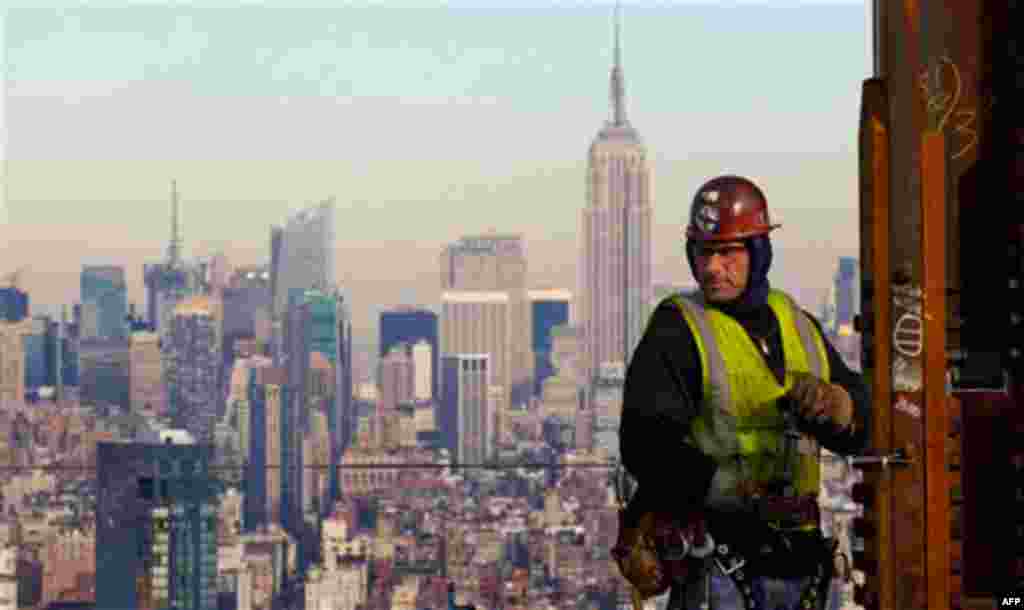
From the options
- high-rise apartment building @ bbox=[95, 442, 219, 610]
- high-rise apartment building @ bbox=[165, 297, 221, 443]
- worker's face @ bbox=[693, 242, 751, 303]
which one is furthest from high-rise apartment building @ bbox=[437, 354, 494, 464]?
worker's face @ bbox=[693, 242, 751, 303]

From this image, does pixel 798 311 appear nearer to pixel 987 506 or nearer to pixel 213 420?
pixel 987 506

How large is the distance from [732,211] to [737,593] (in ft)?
1.70

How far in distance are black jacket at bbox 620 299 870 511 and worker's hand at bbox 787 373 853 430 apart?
0.03m

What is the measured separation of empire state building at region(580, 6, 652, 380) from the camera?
21344mm

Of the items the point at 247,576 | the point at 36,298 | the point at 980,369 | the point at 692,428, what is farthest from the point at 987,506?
the point at 36,298

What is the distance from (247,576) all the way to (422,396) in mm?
7069

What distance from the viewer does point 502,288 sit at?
83.6 ft

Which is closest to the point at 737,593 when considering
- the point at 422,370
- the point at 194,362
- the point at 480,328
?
the point at 480,328

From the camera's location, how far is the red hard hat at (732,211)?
3760 mm

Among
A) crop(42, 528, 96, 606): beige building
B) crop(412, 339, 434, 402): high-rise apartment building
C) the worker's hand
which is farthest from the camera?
crop(412, 339, 434, 402): high-rise apartment building

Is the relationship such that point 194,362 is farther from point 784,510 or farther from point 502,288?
point 784,510

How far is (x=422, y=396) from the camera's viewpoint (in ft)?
104

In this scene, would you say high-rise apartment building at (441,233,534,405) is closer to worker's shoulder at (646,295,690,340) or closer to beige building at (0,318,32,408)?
beige building at (0,318,32,408)

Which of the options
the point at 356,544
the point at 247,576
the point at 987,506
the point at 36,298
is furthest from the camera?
the point at 356,544
